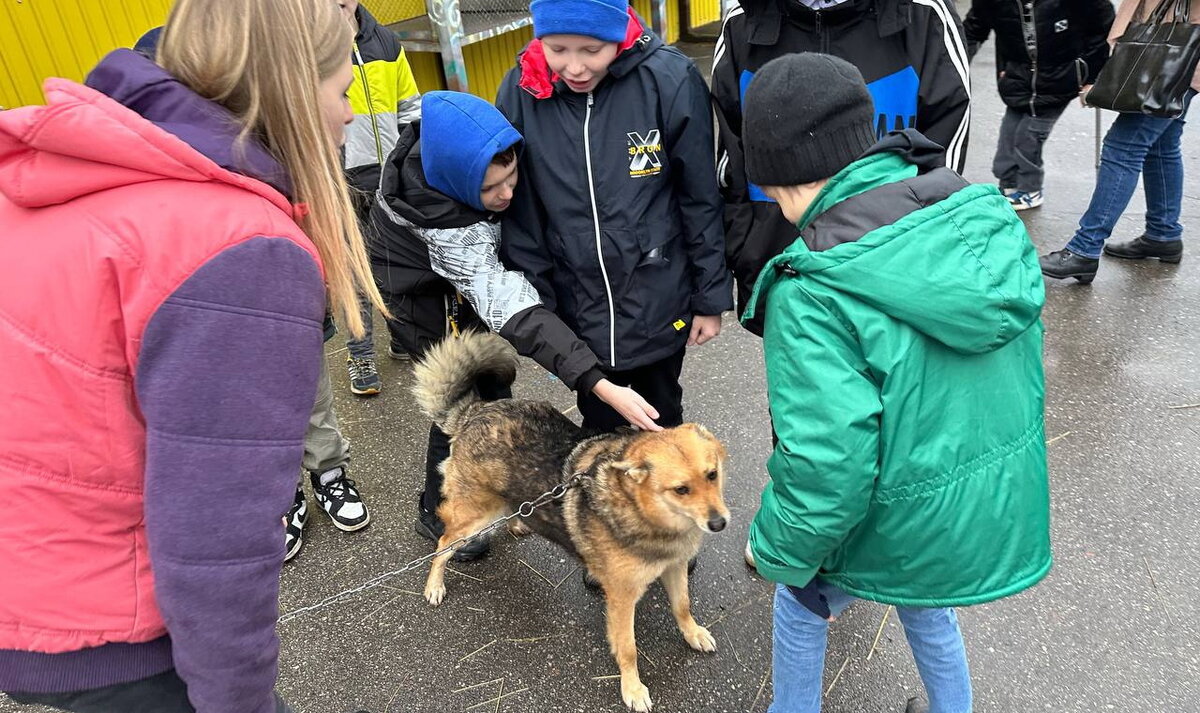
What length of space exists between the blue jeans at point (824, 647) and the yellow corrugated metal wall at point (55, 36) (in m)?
5.50

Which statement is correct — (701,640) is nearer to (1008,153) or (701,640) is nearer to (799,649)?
(799,649)

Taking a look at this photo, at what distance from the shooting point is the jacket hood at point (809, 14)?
2398mm

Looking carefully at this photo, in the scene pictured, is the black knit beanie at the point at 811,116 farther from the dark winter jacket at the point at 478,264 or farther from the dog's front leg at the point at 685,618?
the dog's front leg at the point at 685,618

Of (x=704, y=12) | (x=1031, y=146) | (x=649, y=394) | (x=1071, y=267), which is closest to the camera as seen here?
(x=649, y=394)

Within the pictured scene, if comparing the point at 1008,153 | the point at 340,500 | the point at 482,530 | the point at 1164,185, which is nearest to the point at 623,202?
the point at 482,530

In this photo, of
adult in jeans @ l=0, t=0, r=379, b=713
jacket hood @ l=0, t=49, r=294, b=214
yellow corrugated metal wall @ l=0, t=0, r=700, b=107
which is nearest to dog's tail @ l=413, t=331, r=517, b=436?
adult in jeans @ l=0, t=0, r=379, b=713

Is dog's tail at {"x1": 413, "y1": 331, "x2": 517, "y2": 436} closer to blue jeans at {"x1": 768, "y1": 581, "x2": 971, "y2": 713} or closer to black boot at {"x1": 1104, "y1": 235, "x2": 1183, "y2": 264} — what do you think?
blue jeans at {"x1": 768, "y1": 581, "x2": 971, "y2": 713}

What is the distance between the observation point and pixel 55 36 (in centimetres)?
488

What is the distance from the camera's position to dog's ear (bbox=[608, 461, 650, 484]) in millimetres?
2469

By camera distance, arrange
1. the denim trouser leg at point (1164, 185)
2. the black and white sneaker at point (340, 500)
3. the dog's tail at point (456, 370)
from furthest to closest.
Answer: the denim trouser leg at point (1164, 185)
the black and white sneaker at point (340, 500)
the dog's tail at point (456, 370)

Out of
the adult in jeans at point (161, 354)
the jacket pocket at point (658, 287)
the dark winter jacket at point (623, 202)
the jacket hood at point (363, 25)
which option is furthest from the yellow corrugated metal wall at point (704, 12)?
the adult in jeans at point (161, 354)

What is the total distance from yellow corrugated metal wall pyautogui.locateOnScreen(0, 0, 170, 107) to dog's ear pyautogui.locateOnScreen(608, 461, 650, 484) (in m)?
4.75

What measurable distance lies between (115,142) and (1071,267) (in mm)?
5536

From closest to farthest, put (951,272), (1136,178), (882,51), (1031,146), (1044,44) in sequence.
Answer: (951,272) < (882,51) < (1136,178) < (1044,44) < (1031,146)
